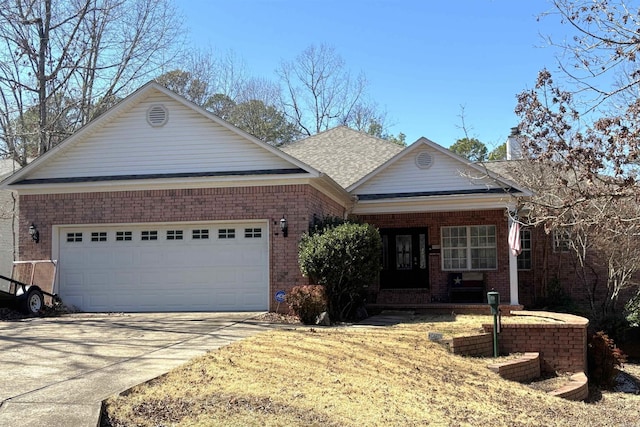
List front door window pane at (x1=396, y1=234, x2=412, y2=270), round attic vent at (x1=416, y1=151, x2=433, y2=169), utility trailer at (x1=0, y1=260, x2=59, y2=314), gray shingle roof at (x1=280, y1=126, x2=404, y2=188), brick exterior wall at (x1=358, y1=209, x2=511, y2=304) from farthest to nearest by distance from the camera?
gray shingle roof at (x1=280, y1=126, x2=404, y2=188)
front door window pane at (x1=396, y1=234, x2=412, y2=270)
brick exterior wall at (x1=358, y1=209, x2=511, y2=304)
round attic vent at (x1=416, y1=151, x2=433, y2=169)
utility trailer at (x1=0, y1=260, x2=59, y2=314)

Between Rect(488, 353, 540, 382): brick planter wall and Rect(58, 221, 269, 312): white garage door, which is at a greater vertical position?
Rect(58, 221, 269, 312): white garage door

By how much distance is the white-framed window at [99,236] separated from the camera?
15234 millimetres

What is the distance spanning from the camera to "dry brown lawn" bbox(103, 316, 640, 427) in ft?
19.4

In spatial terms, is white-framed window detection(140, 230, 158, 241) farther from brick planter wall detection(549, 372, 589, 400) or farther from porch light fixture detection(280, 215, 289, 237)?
brick planter wall detection(549, 372, 589, 400)

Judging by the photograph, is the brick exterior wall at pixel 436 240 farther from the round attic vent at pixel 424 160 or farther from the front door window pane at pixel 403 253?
the round attic vent at pixel 424 160

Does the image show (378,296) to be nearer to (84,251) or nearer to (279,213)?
(279,213)

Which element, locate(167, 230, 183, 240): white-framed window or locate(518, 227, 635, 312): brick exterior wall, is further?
locate(518, 227, 635, 312): brick exterior wall

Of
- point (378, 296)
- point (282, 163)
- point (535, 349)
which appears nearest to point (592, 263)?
point (378, 296)

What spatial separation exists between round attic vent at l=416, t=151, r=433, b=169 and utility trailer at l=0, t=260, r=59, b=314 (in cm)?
963

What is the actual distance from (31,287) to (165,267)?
9.48ft

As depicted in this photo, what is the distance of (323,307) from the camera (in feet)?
41.1

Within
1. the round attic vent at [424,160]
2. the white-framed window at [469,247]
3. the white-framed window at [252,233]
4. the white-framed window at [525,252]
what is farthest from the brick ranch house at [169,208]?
the white-framed window at [525,252]

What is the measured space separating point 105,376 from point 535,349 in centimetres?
710

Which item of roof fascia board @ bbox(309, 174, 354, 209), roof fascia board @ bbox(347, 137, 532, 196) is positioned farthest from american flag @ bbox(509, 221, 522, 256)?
roof fascia board @ bbox(309, 174, 354, 209)
